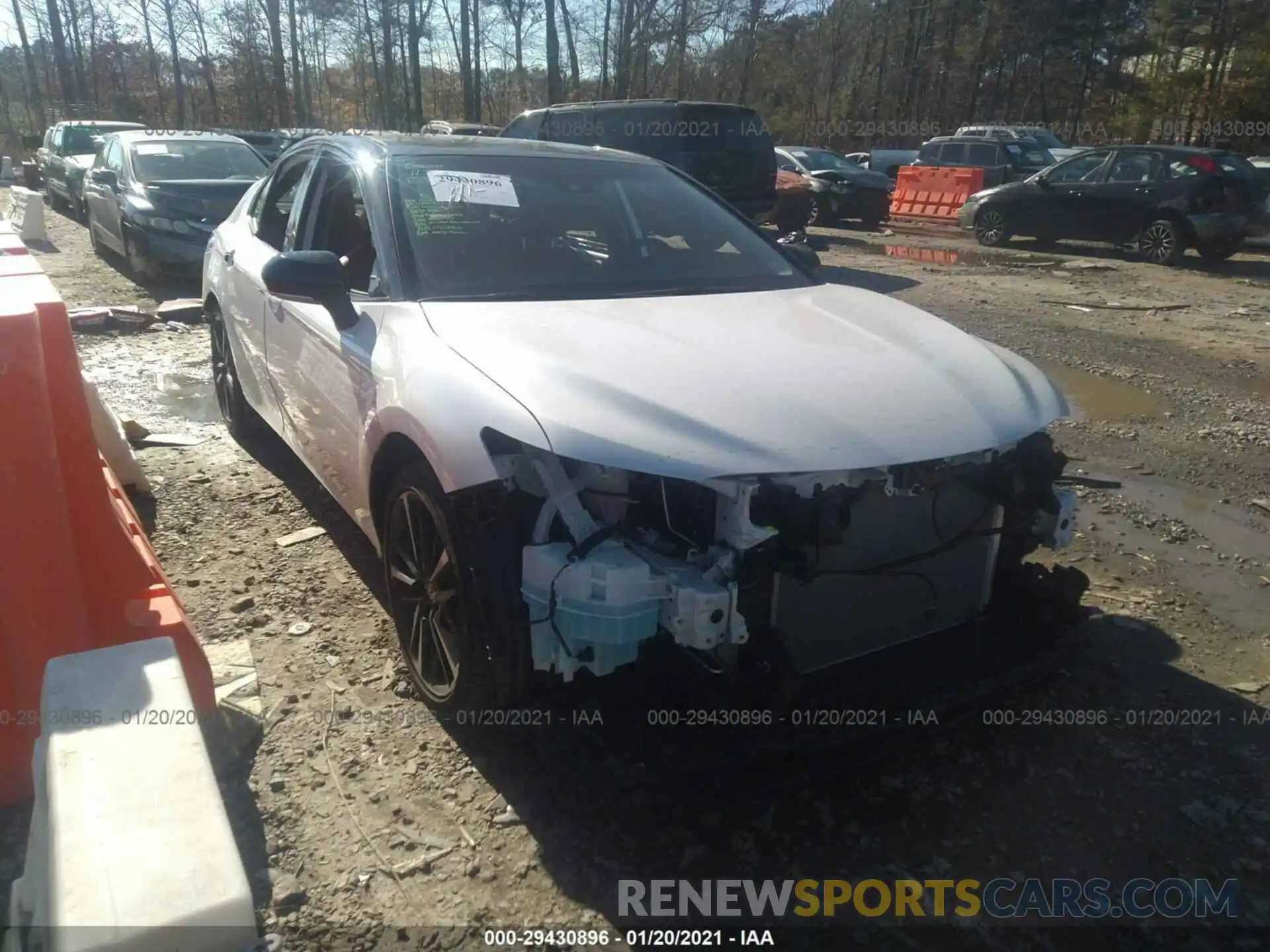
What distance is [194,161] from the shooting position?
10883 millimetres

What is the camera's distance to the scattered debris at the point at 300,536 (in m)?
4.16

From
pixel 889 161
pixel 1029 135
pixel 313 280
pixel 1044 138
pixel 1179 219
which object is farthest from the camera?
pixel 889 161

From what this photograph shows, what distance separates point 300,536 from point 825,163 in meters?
16.1

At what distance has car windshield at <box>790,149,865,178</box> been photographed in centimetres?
1778

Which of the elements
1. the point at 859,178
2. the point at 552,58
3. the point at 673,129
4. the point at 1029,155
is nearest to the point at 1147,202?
the point at 859,178

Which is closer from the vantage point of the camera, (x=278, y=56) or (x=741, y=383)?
(x=741, y=383)

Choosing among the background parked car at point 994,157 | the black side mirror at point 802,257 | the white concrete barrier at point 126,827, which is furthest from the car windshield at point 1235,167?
the white concrete barrier at point 126,827

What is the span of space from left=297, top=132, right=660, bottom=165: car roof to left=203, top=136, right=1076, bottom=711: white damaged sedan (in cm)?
4

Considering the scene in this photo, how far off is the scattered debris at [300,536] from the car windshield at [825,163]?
51.0ft

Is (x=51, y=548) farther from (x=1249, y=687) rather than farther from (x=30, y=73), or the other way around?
(x=30, y=73)

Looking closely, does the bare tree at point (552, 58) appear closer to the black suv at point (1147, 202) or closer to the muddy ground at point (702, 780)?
the black suv at point (1147, 202)

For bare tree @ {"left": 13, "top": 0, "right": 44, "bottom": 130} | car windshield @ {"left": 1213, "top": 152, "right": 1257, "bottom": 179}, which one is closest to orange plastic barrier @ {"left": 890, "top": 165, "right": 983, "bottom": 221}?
car windshield @ {"left": 1213, "top": 152, "right": 1257, "bottom": 179}

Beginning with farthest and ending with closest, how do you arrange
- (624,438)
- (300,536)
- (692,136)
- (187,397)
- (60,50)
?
(60,50)
(692,136)
(187,397)
(300,536)
(624,438)

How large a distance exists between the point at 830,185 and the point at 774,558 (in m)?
16.5
